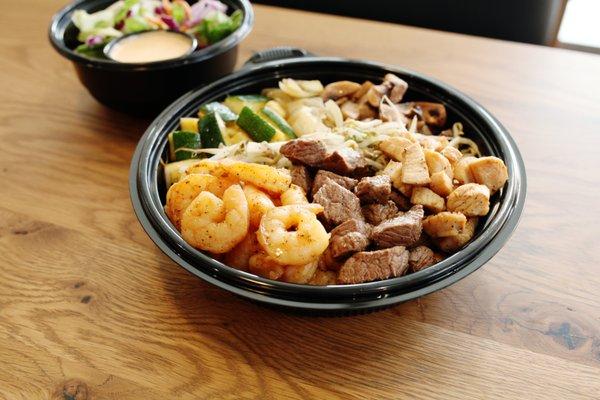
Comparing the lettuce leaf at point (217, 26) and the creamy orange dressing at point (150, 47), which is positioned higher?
the lettuce leaf at point (217, 26)

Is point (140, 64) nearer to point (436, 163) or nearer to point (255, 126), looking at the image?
point (255, 126)

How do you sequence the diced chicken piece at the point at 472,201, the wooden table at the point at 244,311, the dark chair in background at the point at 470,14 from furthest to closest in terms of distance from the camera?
the dark chair in background at the point at 470,14 < the diced chicken piece at the point at 472,201 < the wooden table at the point at 244,311

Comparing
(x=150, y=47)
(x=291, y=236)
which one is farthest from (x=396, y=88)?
(x=150, y=47)

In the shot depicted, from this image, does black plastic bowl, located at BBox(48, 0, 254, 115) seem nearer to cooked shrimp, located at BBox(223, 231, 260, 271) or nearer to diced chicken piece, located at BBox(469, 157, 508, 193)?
cooked shrimp, located at BBox(223, 231, 260, 271)

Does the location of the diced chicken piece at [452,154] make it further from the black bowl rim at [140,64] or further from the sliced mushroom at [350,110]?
the black bowl rim at [140,64]

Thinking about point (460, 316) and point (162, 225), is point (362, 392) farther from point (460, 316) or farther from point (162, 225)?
point (162, 225)

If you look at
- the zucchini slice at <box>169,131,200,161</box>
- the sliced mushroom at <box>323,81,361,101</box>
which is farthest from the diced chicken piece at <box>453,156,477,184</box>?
the zucchini slice at <box>169,131,200,161</box>

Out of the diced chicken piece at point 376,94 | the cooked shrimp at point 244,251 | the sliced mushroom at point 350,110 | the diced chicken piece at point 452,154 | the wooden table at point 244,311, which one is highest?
the diced chicken piece at point 376,94

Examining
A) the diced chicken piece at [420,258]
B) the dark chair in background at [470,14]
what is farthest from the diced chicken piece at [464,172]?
the dark chair in background at [470,14]
